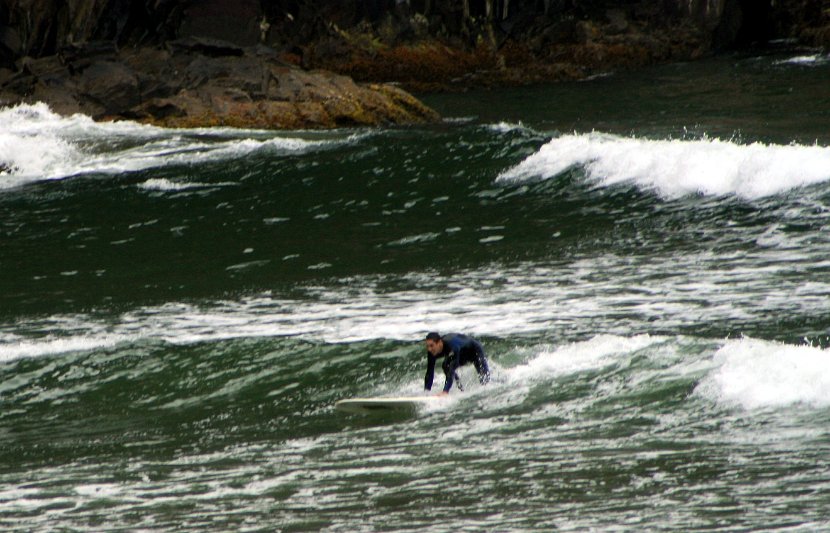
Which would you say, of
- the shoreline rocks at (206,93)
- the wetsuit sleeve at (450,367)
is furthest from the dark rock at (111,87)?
the wetsuit sleeve at (450,367)

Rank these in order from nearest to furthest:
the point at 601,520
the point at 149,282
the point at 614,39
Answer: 1. the point at 601,520
2. the point at 149,282
3. the point at 614,39

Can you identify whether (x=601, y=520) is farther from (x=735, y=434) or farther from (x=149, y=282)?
(x=149, y=282)

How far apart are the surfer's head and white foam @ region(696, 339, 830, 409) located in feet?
7.88

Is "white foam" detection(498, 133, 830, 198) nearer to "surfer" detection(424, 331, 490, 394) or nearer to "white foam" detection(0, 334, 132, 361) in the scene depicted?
"surfer" detection(424, 331, 490, 394)

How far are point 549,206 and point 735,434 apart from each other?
472 inches

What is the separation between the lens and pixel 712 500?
8234mm

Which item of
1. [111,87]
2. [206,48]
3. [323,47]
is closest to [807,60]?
[323,47]

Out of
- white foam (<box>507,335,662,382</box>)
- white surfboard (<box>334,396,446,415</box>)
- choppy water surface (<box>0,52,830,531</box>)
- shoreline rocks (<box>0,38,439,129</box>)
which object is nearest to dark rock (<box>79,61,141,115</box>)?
shoreline rocks (<box>0,38,439,129</box>)

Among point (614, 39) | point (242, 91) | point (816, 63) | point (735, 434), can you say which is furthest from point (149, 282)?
point (614, 39)

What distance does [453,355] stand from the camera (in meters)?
11.9

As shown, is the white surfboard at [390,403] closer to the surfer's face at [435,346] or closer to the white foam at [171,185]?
the surfer's face at [435,346]

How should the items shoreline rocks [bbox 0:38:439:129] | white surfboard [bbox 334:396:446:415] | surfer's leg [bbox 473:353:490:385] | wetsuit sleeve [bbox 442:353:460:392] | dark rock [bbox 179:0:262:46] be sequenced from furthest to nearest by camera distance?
dark rock [bbox 179:0:262:46] < shoreline rocks [bbox 0:38:439:129] < surfer's leg [bbox 473:353:490:385] < wetsuit sleeve [bbox 442:353:460:392] < white surfboard [bbox 334:396:446:415]

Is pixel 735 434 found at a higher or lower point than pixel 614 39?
lower

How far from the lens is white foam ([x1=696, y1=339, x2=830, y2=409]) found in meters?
10.4
